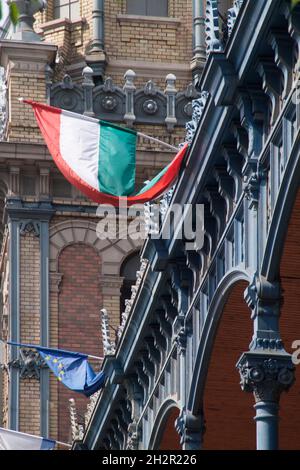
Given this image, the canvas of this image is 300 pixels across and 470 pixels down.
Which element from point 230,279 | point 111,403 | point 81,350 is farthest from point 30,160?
point 230,279

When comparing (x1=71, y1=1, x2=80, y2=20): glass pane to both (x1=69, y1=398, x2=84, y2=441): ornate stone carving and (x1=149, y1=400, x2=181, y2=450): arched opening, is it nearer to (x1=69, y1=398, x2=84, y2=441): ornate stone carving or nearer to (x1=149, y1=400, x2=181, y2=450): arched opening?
(x1=69, y1=398, x2=84, y2=441): ornate stone carving

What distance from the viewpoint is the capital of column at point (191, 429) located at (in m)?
29.0

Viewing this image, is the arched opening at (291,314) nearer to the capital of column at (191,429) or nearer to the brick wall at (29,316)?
the capital of column at (191,429)

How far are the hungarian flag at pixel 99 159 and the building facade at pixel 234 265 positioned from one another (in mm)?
815

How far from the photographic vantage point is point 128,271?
48656mm

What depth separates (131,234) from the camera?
48.2 m

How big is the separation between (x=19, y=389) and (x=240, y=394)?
719 inches

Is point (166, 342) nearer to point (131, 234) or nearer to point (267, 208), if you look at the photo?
point (267, 208)

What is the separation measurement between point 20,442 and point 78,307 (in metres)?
9.76

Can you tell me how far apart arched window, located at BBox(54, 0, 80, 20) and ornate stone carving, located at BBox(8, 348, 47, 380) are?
28.8ft

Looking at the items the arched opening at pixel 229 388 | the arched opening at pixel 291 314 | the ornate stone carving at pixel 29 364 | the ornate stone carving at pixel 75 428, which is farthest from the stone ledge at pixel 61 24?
the arched opening at pixel 291 314

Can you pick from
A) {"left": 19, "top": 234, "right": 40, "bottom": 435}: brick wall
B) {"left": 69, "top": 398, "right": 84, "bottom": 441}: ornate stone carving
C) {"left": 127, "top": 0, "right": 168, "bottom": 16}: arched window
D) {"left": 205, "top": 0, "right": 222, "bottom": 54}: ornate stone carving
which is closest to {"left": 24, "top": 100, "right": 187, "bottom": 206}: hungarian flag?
{"left": 205, "top": 0, "right": 222, "bottom": 54}: ornate stone carving

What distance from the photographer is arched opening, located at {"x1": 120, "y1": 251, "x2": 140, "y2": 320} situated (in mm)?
48500

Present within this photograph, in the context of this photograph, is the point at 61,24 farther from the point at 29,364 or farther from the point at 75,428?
the point at 75,428
